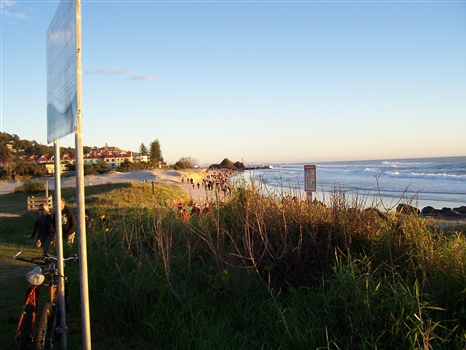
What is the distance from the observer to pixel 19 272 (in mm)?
8781

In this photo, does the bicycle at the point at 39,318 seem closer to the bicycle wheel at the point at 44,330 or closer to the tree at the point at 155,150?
the bicycle wheel at the point at 44,330

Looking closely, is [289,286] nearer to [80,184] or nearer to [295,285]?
[295,285]

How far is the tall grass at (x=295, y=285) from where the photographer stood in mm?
3924

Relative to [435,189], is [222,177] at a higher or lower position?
higher

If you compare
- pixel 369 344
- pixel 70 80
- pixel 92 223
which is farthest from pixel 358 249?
pixel 92 223

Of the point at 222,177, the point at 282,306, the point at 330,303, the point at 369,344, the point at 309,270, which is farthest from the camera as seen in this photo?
the point at 222,177

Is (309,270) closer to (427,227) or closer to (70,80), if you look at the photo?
(427,227)

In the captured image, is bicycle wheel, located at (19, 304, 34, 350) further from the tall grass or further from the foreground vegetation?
the tall grass

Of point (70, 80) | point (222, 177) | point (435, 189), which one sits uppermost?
point (70, 80)

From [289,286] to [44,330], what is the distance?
107 inches

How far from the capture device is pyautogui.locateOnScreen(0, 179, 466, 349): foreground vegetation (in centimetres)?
393

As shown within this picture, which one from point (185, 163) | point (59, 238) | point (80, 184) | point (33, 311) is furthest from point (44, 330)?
point (185, 163)

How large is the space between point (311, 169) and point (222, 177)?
6.91 feet

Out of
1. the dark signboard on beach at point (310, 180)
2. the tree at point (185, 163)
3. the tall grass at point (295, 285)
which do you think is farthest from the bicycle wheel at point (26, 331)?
the tree at point (185, 163)
